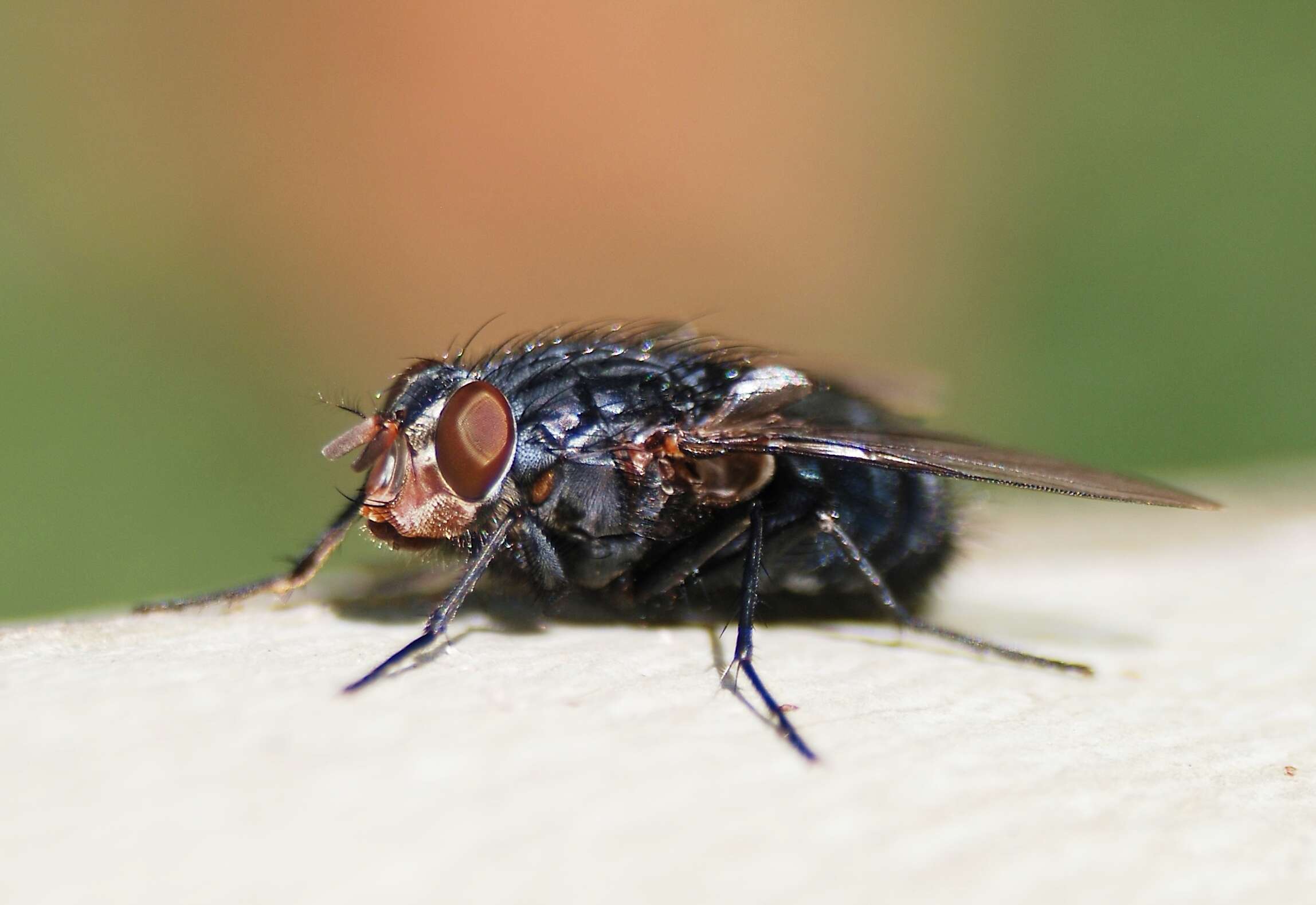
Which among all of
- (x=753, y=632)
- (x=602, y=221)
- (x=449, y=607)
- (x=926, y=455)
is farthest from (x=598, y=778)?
(x=602, y=221)

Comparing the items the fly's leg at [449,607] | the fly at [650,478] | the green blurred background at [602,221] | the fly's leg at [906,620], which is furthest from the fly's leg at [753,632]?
the green blurred background at [602,221]

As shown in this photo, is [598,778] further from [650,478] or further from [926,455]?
[926,455]

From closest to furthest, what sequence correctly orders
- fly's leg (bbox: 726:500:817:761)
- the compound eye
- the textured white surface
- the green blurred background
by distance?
the textured white surface
fly's leg (bbox: 726:500:817:761)
the compound eye
the green blurred background

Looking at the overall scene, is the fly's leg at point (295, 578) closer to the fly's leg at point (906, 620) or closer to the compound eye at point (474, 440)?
the compound eye at point (474, 440)

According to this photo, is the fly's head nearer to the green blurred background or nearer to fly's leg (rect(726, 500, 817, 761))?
fly's leg (rect(726, 500, 817, 761))

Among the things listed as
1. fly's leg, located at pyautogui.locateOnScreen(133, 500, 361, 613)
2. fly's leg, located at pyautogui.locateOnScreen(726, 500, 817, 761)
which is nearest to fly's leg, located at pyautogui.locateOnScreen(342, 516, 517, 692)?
fly's leg, located at pyautogui.locateOnScreen(133, 500, 361, 613)

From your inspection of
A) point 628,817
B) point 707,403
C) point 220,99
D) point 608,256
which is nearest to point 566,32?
point 608,256

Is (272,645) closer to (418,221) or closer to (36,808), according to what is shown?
(36,808)
